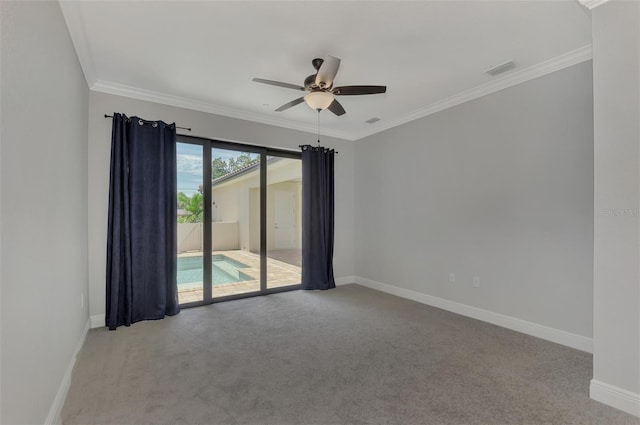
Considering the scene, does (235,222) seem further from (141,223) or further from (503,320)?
(503,320)

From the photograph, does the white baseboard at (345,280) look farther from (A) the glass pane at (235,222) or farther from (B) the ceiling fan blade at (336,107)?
(B) the ceiling fan blade at (336,107)

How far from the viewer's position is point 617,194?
1959 mm

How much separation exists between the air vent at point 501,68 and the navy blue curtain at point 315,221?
2659 millimetres

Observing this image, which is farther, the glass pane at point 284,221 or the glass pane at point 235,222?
the glass pane at point 284,221

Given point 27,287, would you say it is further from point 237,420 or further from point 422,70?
point 422,70

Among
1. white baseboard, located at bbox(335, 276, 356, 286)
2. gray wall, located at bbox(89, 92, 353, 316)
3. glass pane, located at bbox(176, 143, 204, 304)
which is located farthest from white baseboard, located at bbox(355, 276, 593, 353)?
glass pane, located at bbox(176, 143, 204, 304)

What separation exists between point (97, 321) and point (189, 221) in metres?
1.49

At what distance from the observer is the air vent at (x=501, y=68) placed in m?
3.00

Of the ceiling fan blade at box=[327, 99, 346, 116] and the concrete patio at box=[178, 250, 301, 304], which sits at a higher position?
the ceiling fan blade at box=[327, 99, 346, 116]

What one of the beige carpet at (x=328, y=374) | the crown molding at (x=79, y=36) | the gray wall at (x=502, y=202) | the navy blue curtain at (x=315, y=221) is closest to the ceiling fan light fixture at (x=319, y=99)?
the crown molding at (x=79, y=36)

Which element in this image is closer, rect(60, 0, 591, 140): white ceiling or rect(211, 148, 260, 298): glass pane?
rect(60, 0, 591, 140): white ceiling

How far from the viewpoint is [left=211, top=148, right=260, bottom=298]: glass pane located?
435 cm

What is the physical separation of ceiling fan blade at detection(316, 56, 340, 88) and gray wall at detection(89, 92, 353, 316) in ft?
6.78

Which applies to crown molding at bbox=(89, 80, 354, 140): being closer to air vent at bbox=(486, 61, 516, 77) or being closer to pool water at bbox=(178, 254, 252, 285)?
pool water at bbox=(178, 254, 252, 285)
